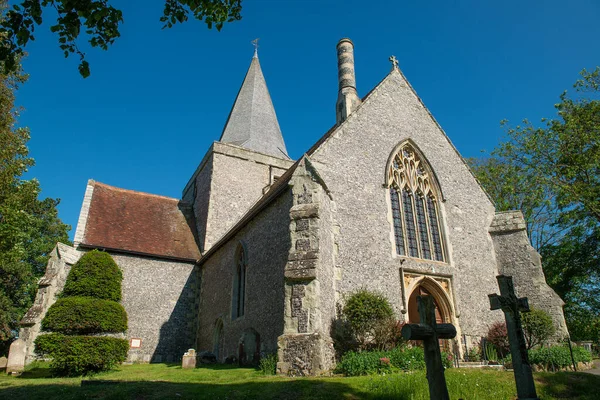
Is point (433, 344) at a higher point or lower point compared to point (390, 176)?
lower

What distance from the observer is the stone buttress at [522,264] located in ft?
44.8

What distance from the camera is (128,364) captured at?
16328 mm

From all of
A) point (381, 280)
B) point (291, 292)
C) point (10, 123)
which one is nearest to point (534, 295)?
Answer: point (381, 280)

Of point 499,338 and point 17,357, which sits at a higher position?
point 499,338

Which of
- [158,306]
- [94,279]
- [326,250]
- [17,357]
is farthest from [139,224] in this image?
[326,250]

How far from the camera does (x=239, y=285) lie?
15.4 meters

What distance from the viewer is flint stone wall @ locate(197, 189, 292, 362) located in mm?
12023

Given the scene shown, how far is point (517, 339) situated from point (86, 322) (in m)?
11.4

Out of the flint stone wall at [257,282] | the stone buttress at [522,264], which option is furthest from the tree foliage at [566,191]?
the flint stone wall at [257,282]

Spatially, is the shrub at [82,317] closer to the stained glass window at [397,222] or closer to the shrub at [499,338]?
the stained glass window at [397,222]

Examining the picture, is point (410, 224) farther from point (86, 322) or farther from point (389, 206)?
point (86, 322)

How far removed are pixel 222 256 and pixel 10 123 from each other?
9089 millimetres

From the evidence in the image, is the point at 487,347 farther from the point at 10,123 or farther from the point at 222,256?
the point at 10,123

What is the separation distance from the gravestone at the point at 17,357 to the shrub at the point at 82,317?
206cm
